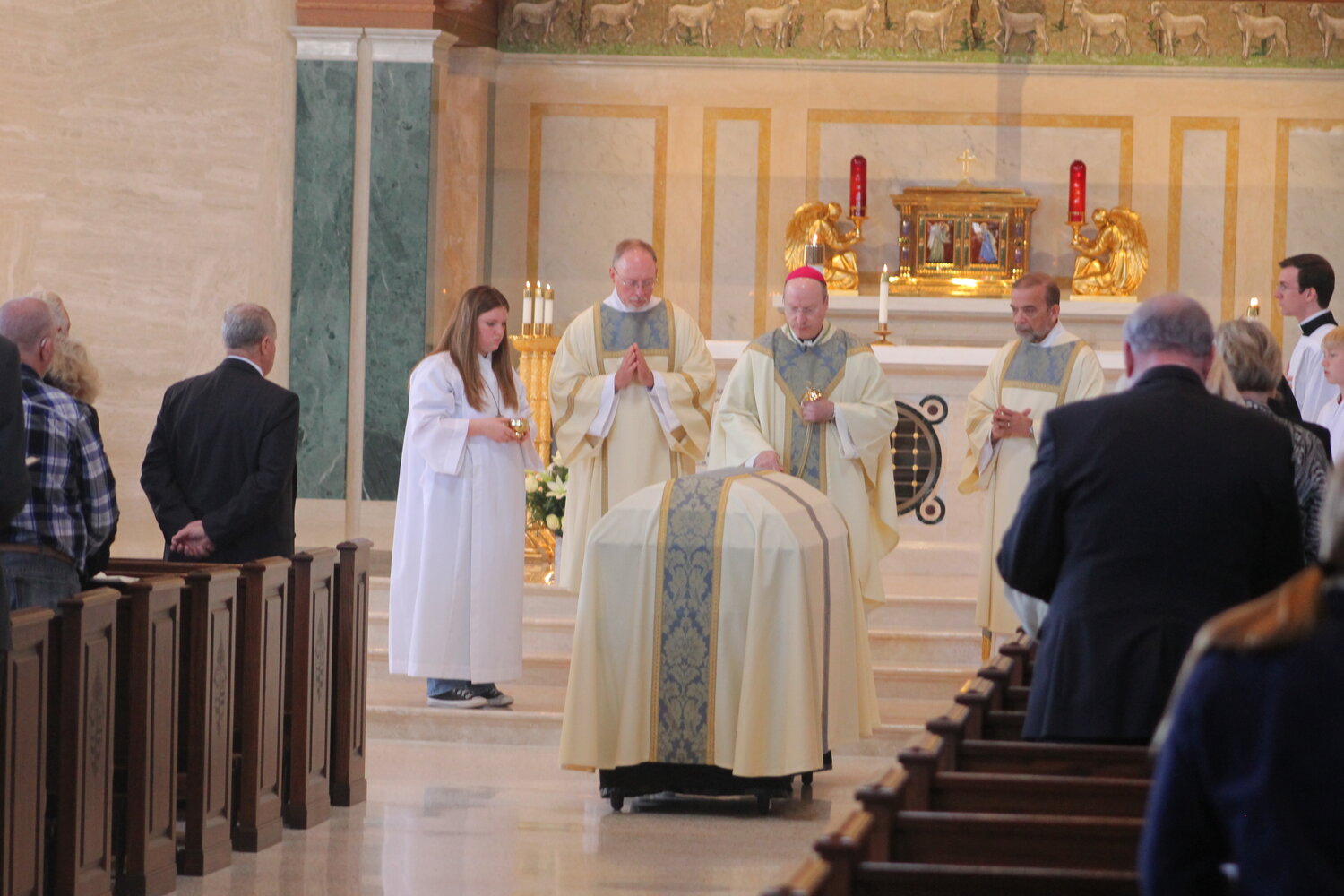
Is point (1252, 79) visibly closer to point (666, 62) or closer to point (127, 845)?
point (666, 62)

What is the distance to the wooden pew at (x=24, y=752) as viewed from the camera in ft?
13.8

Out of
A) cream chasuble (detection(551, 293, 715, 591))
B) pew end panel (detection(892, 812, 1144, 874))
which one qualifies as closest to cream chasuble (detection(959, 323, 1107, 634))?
cream chasuble (detection(551, 293, 715, 591))

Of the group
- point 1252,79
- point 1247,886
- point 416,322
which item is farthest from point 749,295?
point 1247,886

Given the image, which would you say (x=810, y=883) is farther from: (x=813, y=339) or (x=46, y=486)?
(x=813, y=339)

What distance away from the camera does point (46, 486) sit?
4.89 m

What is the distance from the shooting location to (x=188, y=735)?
5.30 meters

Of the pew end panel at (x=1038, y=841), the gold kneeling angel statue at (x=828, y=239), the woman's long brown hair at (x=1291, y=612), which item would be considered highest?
the gold kneeling angel statue at (x=828, y=239)

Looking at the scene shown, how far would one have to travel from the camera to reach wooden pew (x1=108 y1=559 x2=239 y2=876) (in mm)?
5266

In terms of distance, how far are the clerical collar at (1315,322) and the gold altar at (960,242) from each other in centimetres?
433

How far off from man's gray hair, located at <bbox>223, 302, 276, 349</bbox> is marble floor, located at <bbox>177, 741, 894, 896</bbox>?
5.46 feet

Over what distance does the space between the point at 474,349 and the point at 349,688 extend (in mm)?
1608

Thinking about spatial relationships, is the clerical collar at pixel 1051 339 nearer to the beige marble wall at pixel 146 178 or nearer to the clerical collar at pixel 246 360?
the clerical collar at pixel 246 360

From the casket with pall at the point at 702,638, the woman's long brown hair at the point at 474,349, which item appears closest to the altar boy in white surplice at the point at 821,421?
the woman's long brown hair at the point at 474,349

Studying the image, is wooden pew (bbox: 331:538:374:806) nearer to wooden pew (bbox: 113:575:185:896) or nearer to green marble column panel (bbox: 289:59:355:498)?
wooden pew (bbox: 113:575:185:896)
